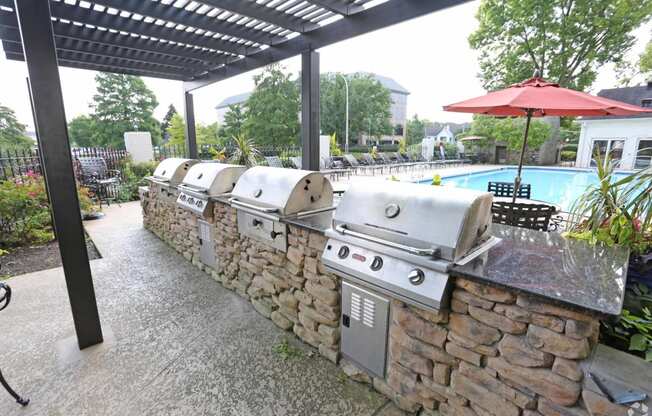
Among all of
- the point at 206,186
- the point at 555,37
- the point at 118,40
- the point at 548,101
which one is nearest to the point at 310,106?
the point at 206,186

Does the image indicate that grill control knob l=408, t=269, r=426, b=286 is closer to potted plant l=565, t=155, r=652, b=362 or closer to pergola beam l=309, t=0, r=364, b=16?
potted plant l=565, t=155, r=652, b=362

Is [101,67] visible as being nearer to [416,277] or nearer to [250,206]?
[250,206]

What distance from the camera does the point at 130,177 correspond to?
921 centimetres

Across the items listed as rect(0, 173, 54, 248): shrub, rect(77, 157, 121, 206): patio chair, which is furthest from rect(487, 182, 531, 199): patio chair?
rect(77, 157, 121, 206): patio chair

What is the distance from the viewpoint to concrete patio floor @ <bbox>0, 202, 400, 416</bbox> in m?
1.99

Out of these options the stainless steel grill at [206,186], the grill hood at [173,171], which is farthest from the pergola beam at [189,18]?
the grill hood at [173,171]

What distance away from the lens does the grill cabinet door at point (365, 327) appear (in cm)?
195

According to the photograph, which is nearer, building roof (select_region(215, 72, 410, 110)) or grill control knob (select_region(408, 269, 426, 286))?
grill control knob (select_region(408, 269, 426, 286))

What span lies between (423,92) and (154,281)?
49.0 metres

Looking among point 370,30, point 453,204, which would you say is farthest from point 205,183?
point 453,204

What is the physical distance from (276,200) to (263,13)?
235 cm

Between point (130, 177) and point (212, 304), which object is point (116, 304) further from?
point (130, 177)

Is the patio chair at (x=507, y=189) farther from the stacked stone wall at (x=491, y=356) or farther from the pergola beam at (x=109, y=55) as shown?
the pergola beam at (x=109, y=55)

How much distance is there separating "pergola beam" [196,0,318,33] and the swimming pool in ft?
28.8
